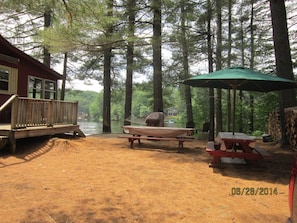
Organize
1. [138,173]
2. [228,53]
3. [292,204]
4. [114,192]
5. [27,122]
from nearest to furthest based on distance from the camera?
[292,204] < [114,192] < [138,173] < [27,122] < [228,53]

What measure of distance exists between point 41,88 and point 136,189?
29.6ft

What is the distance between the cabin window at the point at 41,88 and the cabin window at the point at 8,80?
95cm

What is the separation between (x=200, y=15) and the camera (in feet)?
36.9

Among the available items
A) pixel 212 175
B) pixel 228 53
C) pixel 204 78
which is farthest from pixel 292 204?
pixel 228 53

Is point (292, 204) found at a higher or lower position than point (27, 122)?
lower

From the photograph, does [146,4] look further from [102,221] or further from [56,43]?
[102,221]

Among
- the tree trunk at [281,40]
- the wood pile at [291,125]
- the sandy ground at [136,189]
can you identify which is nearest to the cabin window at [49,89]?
the sandy ground at [136,189]

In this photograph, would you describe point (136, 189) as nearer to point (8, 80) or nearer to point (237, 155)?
point (237, 155)

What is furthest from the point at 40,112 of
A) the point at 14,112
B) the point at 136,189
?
the point at 136,189

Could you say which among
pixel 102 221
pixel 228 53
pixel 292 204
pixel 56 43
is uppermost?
pixel 228 53

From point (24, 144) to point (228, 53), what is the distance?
13217mm

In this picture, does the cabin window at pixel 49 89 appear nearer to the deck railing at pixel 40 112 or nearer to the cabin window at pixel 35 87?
the cabin window at pixel 35 87

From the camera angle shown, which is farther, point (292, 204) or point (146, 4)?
point (146, 4)

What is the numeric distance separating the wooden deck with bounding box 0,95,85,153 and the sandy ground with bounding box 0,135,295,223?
510 millimetres
